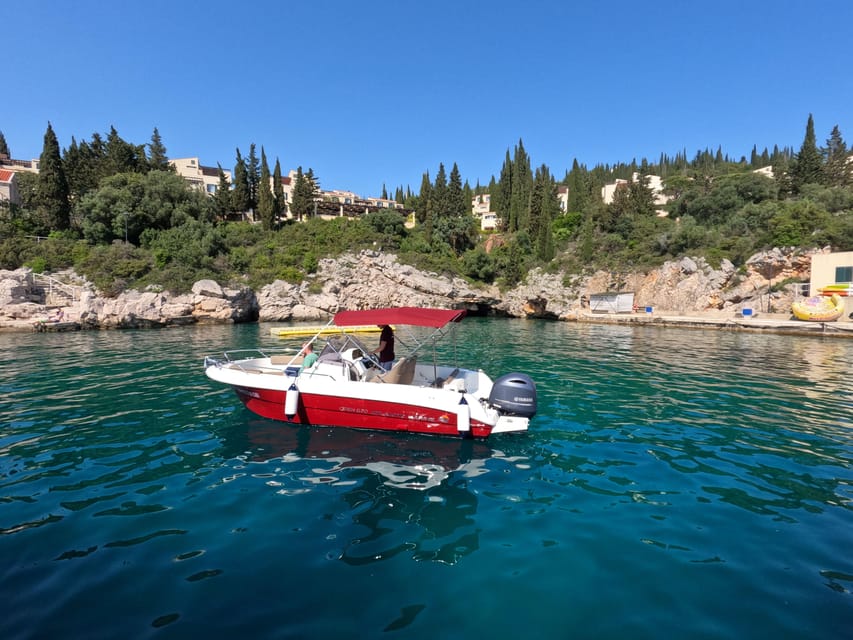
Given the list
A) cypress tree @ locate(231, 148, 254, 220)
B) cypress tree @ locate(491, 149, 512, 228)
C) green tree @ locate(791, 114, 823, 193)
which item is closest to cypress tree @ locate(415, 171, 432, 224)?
cypress tree @ locate(491, 149, 512, 228)

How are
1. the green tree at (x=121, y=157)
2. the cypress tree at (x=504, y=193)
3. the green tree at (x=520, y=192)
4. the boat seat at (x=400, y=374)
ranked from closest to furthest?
1. the boat seat at (x=400, y=374)
2. the green tree at (x=121, y=157)
3. the green tree at (x=520, y=192)
4. the cypress tree at (x=504, y=193)

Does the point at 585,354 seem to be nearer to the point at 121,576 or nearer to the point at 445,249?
the point at 121,576

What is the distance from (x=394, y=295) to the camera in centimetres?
4847

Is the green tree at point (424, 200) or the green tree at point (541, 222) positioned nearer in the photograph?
the green tree at point (541, 222)

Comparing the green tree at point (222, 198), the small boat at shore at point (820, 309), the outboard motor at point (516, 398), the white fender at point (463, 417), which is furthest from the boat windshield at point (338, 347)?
the green tree at point (222, 198)

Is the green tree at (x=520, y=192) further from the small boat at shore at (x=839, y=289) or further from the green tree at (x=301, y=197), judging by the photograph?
the small boat at shore at (x=839, y=289)

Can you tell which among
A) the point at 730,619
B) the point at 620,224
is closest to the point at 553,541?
the point at 730,619

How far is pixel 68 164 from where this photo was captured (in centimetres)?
5147

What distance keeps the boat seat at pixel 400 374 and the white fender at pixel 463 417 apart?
1684 millimetres

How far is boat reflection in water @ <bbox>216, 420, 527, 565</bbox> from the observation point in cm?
512

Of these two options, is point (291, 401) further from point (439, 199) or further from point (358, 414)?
point (439, 199)

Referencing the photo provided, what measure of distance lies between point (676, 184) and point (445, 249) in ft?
157

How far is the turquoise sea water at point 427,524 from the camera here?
3.94 metres

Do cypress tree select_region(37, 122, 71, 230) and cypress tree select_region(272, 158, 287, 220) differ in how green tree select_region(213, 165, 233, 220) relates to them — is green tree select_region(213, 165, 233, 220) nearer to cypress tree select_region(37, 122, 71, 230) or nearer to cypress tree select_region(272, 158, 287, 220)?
cypress tree select_region(272, 158, 287, 220)
